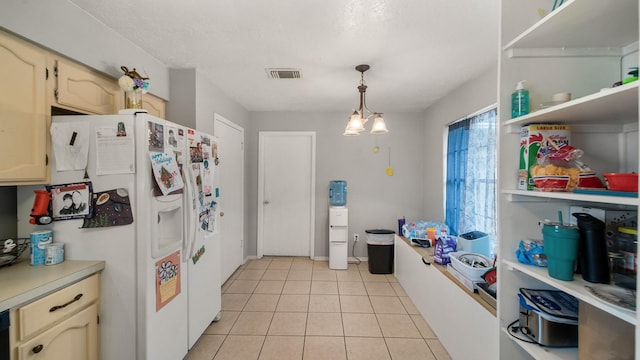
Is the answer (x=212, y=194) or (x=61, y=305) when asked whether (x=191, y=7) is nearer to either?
(x=212, y=194)

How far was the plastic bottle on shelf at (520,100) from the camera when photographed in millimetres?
1133

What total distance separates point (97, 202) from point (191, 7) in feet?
4.14

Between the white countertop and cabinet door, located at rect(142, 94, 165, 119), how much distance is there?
4.20 ft

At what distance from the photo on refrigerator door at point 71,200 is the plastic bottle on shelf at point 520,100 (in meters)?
2.25

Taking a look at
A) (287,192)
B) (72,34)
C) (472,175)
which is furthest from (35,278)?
(472,175)

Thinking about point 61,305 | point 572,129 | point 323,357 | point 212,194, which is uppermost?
point 572,129

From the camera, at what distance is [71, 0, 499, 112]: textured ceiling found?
58.7 inches

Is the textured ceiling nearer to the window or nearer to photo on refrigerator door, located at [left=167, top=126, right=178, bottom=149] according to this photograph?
the window

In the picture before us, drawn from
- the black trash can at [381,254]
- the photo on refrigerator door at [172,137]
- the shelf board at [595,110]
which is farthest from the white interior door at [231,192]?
the shelf board at [595,110]

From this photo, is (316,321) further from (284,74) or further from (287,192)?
(284,74)

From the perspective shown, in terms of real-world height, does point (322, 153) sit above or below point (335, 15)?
below

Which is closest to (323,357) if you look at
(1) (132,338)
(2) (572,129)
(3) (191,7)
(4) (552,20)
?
(1) (132,338)

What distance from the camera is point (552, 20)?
955 millimetres

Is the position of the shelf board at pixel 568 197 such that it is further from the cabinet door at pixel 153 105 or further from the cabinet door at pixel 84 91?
the cabinet door at pixel 153 105
